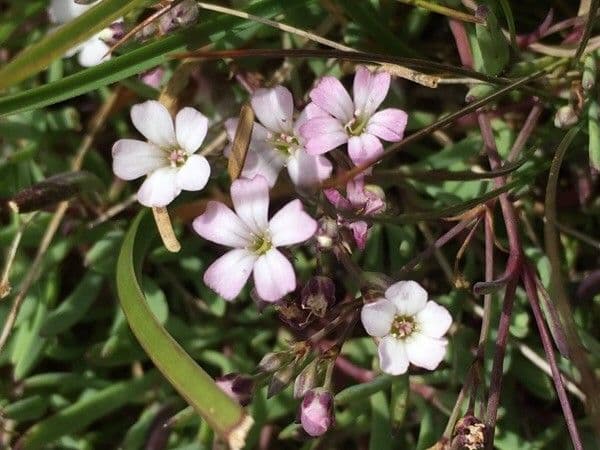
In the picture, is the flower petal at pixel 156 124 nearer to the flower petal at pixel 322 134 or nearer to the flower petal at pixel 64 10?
the flower petal at pixel 322 134

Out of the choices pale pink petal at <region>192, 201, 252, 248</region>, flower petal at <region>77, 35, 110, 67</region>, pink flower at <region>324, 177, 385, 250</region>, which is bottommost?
pink flower at <region>324, 177, 385, 250</region>

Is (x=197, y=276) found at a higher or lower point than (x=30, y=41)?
lower

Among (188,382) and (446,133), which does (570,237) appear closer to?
(446,133)

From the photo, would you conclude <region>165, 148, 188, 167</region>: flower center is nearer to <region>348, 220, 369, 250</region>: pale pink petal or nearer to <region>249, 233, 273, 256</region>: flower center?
<region>249, 233, 273, 256</region>: flower center

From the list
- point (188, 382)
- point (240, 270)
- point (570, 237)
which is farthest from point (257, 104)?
point (570, 237)

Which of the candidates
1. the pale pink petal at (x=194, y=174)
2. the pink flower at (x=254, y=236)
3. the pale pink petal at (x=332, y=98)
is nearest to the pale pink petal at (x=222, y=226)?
the pink flower at (x=254, y=236)

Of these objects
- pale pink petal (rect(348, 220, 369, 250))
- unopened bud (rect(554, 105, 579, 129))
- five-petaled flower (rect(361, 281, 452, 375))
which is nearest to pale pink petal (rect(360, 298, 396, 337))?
five-petaled flower (rect(361, 281, 452, 375))

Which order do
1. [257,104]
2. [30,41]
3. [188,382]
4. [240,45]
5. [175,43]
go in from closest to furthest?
[188,382] < [257,104] < [175,43] < [240,45] < [30,41]
